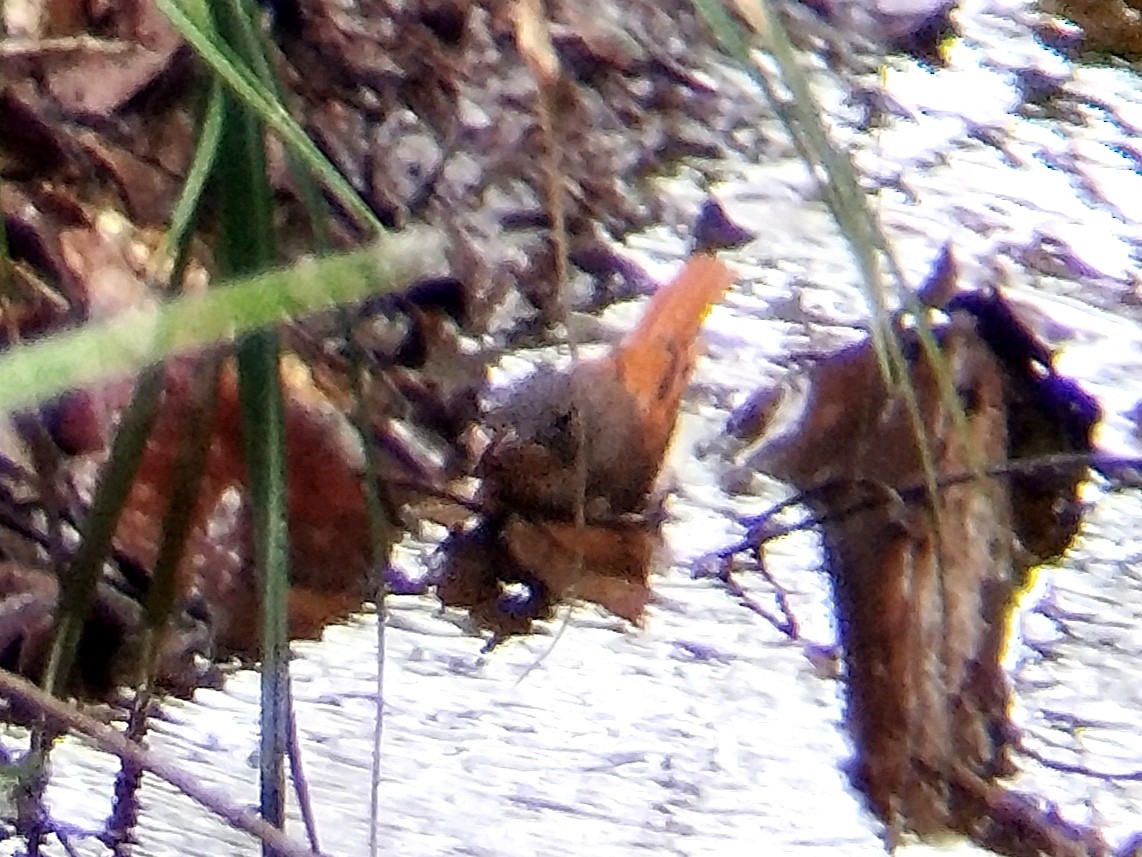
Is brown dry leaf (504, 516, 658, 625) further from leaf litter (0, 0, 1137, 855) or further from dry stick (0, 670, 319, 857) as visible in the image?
dry stick (0, 670, 319, 857)

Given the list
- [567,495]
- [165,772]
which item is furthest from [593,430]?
[165,772]

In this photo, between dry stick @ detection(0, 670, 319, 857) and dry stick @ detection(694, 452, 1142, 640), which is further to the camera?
dry stick @ detection(694, 452, 1142, 640)

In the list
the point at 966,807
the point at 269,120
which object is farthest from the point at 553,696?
the point at 269,120

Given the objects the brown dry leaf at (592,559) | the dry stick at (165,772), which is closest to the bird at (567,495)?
the brown dry leaf at (592,559)

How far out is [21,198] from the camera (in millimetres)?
438

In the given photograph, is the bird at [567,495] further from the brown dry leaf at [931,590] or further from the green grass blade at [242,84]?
the green grass blade at [242,84]

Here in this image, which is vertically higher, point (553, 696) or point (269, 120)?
point (269, 120)

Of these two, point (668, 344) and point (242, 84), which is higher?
point (242, 84)

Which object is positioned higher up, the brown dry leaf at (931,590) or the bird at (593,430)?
the bird at (593,430)

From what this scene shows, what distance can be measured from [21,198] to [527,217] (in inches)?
7.3

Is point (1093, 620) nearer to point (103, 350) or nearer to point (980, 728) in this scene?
point (980, 728)

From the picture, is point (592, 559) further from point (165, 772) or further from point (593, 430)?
point (165, 772)

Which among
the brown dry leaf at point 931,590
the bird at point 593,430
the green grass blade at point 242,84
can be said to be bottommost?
the brown dry leaf at point 931,590

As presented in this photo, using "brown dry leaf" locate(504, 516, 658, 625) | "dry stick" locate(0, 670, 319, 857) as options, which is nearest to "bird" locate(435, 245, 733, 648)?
"brown dry leaf" locate(504, 516, 658, 625)
